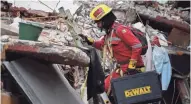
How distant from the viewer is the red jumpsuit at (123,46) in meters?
6.23

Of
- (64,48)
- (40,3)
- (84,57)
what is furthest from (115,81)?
(40,3)

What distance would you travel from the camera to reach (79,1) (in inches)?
452

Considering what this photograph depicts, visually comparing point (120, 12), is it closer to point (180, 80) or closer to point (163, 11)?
point (163, 11)

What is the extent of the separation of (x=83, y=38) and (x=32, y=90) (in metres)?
3.11

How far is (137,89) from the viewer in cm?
622

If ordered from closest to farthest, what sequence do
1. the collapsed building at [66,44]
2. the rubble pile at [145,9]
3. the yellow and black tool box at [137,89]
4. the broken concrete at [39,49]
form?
the broken concrete at [39,49], the collapsed building at [66,44], the yellow and black tool box at [137,89], the rubble pile at [145,9]

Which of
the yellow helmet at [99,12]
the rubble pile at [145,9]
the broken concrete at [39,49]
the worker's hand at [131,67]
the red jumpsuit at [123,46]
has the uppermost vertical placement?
the broken concrete at [39,49]

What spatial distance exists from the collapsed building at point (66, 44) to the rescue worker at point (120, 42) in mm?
395

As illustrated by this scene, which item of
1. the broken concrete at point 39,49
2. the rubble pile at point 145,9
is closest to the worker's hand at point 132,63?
the broken concrete at point 39,49

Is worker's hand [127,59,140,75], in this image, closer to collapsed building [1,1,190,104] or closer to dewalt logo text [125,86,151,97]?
dewalt logo text [125,86,151,97]

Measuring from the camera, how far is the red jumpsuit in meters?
6.23

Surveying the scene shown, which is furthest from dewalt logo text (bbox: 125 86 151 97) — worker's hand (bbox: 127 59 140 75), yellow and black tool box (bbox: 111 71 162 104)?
worker's hand (bbox: 127 59 140 75)

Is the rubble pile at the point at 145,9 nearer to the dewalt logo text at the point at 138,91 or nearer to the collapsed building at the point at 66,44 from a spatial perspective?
the collapsed building at the point at 66,44

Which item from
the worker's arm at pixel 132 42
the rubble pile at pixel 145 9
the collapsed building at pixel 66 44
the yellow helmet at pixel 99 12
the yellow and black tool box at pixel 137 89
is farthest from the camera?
the rubble pile at pixel 145 9
